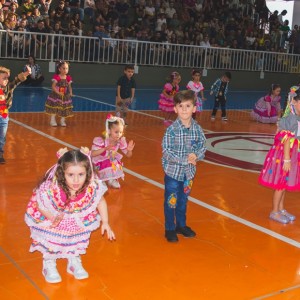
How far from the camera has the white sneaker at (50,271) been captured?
4.25m

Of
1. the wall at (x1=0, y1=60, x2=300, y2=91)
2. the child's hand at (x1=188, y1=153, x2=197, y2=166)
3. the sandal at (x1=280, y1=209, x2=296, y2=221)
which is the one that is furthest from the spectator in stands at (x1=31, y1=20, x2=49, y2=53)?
the child's hand at (x1=188, y1=153, x2=197, y2=166)

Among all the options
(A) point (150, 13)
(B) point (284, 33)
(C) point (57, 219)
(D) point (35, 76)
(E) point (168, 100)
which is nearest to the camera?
(C) point (57, 219)

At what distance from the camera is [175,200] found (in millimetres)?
5242

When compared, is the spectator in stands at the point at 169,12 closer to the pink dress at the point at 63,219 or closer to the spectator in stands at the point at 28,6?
the spectator in stands at the point at 28,6

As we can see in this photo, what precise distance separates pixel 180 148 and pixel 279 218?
1.62 meters

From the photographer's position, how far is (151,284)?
4.34 m

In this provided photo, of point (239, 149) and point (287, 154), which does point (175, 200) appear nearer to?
point (287, 154)

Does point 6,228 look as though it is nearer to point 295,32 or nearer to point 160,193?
point 160,193

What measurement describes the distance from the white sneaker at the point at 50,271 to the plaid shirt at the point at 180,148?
57.1 inches

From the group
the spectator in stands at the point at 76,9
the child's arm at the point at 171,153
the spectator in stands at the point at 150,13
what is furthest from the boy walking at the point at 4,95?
the spectator in stands at the point at 150,13

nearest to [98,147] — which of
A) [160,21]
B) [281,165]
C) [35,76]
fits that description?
[281,165]

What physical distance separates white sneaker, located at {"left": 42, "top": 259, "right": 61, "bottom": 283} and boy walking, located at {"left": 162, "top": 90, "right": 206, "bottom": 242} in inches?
52.4

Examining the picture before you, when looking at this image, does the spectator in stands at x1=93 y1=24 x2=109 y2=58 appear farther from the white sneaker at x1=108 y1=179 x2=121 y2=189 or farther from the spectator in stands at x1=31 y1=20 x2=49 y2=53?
the white sneaker at x1=108 y1=179 x2=121 y2=189

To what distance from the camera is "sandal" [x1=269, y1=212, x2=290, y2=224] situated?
5.99m
